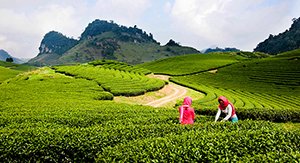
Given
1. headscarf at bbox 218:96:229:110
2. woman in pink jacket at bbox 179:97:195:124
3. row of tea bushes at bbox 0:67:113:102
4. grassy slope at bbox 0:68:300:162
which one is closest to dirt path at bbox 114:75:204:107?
row of tea bushes at bbox 0:67:113:102

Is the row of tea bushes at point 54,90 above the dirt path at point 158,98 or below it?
above

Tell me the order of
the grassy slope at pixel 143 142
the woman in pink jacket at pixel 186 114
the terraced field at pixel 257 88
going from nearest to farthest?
the grassy slope at pixel 143 142 → the woman in pink jacket at pixel 186 114 → the terraced field at pixel 257 88

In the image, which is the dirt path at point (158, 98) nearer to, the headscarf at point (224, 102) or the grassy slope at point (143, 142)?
the grassy slope at point (143, 142)

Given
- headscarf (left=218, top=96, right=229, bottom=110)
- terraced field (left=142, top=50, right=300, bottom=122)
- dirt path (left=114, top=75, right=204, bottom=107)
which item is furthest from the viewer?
dirt path (left=114, top=75, right=204, bottom=107)

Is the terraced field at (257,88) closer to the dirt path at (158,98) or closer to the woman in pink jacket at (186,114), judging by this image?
the dirt path at (158,98)

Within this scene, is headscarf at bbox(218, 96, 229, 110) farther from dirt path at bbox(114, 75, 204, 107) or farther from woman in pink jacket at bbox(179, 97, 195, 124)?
dirt path at bbox(114, 75, 204, 107)

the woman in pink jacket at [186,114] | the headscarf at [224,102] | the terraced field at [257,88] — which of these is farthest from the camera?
the terraced field at [257,88]

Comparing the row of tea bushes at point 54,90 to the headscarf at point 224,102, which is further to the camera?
the row of tea bushes at point 54,90

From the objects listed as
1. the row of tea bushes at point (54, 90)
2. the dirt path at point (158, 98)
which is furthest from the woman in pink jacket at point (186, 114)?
the dirt path at point (158, 98)

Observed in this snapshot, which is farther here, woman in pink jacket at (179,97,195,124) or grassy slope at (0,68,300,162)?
woman in pink jacket at (179,97,195,124)

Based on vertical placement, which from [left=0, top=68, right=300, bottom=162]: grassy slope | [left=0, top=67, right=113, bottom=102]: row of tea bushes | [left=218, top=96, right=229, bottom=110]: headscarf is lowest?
[left=0, top=67, right=113, bottom=102]: row of tea bushes

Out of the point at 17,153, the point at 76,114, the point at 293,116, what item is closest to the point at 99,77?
the point at 76,114

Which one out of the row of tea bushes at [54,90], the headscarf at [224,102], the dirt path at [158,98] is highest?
the headscarf at [224,102]

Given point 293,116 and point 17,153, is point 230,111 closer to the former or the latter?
point 17,153
